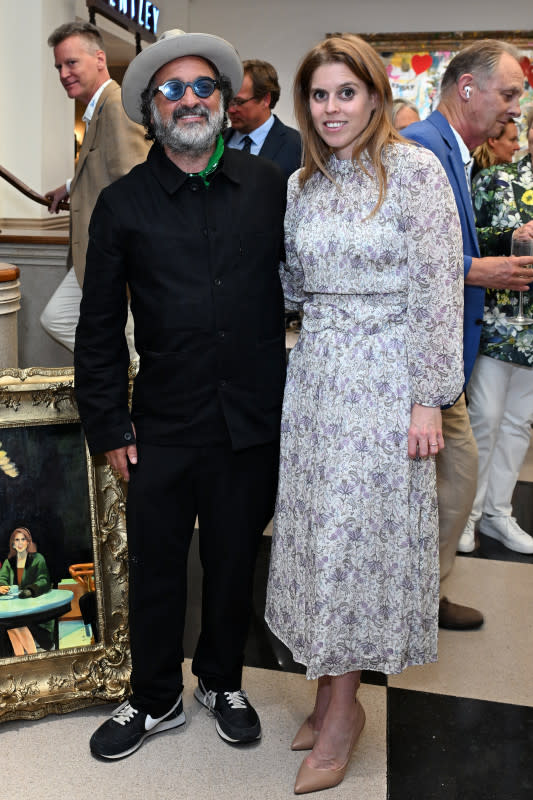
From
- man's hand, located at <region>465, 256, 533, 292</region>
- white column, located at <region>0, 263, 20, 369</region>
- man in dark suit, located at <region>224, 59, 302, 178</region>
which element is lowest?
white column, located at <region>0, 263, 20, 369</region>

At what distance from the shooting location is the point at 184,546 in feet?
6.44

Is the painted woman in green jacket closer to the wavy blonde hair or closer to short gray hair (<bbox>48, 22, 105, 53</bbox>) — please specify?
the wavy blonde hair

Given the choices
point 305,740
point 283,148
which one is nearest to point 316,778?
point 305,740

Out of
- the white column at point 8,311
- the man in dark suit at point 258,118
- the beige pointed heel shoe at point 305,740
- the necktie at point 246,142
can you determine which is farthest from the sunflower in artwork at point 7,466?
the necktie at point 246,142

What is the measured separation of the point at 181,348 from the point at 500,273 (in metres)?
1.05

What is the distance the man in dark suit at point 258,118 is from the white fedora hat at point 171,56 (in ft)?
5.69

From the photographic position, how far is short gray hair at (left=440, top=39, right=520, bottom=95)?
2379 mm

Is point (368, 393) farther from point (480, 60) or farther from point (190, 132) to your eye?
point (480, 60)

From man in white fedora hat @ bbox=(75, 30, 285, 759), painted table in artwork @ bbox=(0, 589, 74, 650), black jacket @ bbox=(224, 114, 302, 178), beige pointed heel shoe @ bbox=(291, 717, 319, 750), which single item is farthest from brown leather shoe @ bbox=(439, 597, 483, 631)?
black jacket @ bbox=(224, 114, 302, 178)

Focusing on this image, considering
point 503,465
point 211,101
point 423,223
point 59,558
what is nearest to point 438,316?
point 423,223

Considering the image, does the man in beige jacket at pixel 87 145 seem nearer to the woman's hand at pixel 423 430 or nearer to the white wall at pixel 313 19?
the woman's hand at pixel 423 430

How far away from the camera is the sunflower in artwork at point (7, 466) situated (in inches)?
81.9

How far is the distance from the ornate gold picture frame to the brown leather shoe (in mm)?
1041

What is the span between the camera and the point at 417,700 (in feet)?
7.22
